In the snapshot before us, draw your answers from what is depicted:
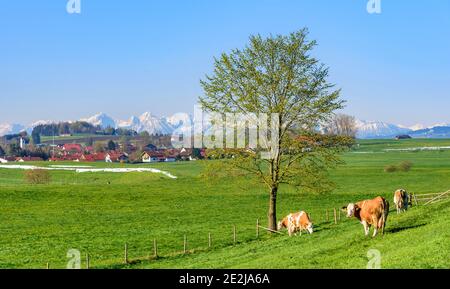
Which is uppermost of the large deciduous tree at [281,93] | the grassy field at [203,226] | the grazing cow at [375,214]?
the large deciduous tree at [281,93]

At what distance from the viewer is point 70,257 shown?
36469 mm

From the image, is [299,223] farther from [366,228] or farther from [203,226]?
[203,226]

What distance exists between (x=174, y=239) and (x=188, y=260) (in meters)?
11.6

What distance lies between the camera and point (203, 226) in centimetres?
5022

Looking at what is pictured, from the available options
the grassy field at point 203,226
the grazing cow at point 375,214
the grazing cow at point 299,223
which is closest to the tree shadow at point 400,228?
the grassy field at point 203,226

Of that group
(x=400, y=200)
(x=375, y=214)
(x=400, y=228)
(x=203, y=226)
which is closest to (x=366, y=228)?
(x=375, y=214)

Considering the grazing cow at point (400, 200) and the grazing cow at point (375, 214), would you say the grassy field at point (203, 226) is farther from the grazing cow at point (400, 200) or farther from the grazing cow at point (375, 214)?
the grazing cow at point (400, 200)

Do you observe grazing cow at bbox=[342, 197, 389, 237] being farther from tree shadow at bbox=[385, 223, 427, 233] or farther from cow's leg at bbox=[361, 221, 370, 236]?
tree shadow at bbox=[385, 223, 427, 233]

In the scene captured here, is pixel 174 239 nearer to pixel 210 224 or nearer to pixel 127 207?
pixel 210 224

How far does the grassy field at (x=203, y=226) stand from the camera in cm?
2453
